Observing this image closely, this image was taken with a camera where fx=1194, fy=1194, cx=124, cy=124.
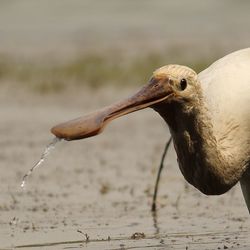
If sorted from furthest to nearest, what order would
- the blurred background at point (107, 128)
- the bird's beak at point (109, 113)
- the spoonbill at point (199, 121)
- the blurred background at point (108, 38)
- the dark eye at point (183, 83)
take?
the blurred background at point (108, 38)
the blurred background at point (107, 128)
the dark eye at point (183, 83)
the spoonbill at point (199, 121)
the bird's beak at point (109, 113)

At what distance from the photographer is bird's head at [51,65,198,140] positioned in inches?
244

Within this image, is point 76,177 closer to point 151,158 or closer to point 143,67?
point 151,158

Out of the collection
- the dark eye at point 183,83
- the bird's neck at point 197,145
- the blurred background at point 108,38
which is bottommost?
the bird's neck at point 197,145

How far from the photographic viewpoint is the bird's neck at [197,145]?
21.5 feet

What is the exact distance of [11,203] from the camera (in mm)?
9383

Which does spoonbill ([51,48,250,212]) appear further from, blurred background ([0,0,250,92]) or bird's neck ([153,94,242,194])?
blurred background ([0,0,250,92])

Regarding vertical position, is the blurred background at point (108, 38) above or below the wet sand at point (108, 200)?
above

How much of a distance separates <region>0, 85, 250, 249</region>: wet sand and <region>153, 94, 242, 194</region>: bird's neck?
3.95 feet

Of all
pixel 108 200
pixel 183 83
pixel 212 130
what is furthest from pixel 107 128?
pixel 183 83

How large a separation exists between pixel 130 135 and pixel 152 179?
3035mm

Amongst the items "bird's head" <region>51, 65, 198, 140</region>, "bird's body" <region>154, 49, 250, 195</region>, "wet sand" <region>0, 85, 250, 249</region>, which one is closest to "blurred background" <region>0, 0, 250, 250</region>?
"wet sand" <region>0, 85, 250, 249</region>

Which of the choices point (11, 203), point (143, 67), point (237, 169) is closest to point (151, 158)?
point (11, 203)

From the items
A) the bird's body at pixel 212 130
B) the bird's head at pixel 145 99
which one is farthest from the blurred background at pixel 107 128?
the bird's head at pixel 145 99

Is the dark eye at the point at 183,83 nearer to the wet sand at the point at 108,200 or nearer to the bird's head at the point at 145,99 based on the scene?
the bird's head at the point at 145,99
